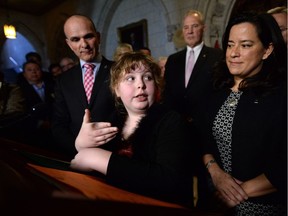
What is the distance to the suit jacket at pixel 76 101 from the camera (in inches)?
73.0

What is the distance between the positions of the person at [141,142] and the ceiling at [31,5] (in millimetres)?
9794

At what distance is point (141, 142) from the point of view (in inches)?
42.9

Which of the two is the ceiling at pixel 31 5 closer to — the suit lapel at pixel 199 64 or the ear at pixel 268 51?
the suit lapel at pixel 199 64

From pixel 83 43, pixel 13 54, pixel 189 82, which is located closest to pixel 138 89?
pixel 83 43

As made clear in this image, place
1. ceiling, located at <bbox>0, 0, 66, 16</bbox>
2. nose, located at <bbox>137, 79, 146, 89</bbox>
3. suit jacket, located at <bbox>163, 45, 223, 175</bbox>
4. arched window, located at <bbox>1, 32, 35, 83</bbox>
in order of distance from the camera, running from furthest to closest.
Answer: arched window, located at <bbox>1, 32, 35, 83</bbox>
ceiling, located at <bbox>0, 0, 66, 16</bbox>
suit jacket, located at <bbox>163, 45, 223, 175</bbox>
nose, located at <bbox>137, 79, 146, 89</bbox>

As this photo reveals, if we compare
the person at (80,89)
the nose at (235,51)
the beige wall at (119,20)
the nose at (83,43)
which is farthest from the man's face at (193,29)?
the beige wall at (119,20)

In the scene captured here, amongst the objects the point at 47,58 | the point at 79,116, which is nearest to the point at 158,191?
the point at 79,116

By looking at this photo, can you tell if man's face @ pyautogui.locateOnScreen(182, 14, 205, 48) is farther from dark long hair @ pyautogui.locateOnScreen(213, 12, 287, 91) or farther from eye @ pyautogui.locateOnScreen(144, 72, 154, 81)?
eye @ pyautogui.locateOnScreen(144, 72, 154, 81)

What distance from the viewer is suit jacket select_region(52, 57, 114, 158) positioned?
1854 millimetres

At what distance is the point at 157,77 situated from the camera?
123cm

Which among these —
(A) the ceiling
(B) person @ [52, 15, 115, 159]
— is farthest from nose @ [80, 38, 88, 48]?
(A) the ceiling

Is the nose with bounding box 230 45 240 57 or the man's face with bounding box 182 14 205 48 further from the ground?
the man's face with bounding box 182 14 205 48

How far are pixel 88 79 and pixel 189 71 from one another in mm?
1375

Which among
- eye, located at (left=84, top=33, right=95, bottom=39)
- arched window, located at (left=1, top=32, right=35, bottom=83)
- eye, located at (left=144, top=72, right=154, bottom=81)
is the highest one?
arched window, located at (left=1, top=32, right=35, bottom=83)
